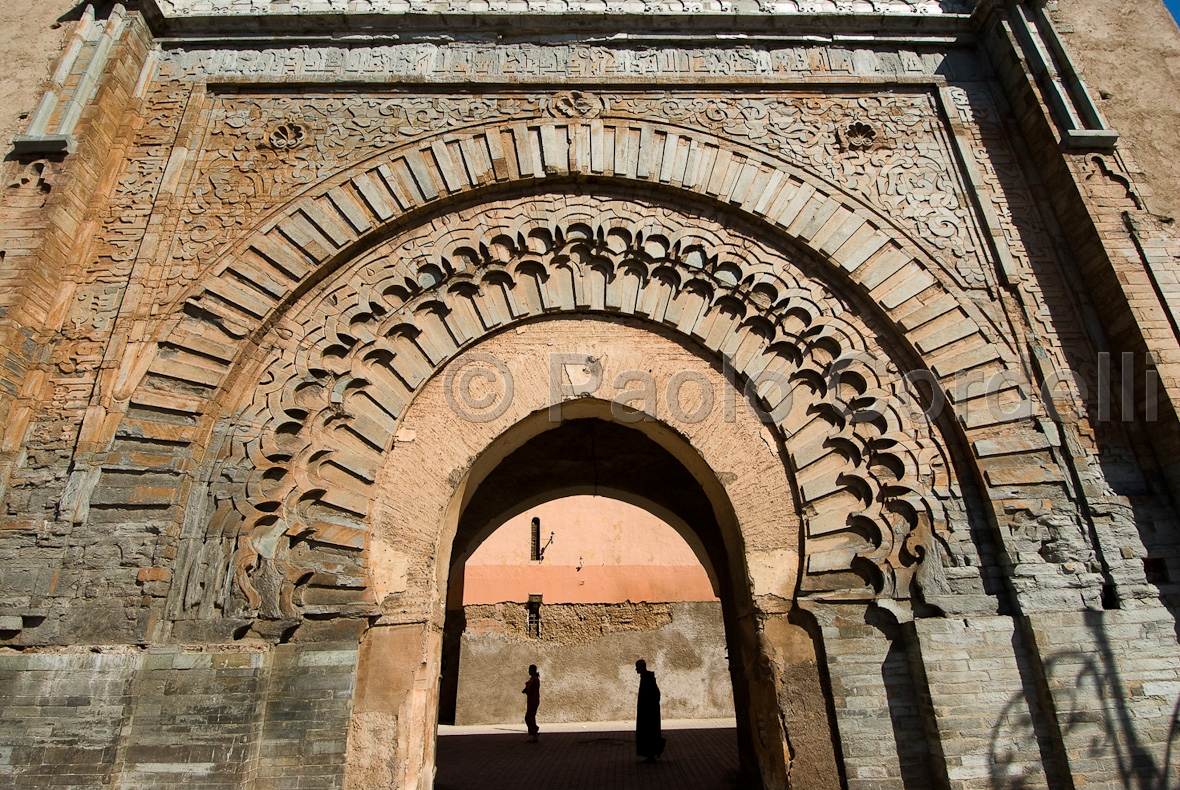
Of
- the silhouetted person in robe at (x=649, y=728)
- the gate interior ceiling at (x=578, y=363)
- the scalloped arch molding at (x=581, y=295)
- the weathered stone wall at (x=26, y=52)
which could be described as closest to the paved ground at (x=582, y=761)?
the silhouetted person in robe at (x=649, y=728)

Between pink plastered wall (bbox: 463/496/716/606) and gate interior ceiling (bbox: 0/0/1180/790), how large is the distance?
759cm

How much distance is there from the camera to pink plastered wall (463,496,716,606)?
12.8m

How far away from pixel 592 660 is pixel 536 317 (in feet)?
30.2

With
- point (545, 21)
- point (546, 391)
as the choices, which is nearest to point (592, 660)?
point (546, 391)

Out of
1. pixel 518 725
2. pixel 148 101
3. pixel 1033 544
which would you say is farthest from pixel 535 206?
pixel 518 725

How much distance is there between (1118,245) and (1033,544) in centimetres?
200

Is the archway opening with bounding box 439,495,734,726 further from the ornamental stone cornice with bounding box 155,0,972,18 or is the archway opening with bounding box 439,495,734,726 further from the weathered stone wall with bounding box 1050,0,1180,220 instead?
the weathered stone wall with bounding box 1050,0,1180,220

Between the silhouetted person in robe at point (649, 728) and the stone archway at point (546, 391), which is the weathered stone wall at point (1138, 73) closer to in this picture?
the stone archway at point (546, 391)

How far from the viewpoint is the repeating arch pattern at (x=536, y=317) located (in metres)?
3.95

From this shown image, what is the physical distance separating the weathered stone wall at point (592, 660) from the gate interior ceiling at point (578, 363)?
722 cm

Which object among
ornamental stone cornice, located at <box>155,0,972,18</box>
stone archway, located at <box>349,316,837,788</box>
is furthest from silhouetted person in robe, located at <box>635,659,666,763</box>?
ornamental stone cornice, located at <box>155,0,972,18</box>

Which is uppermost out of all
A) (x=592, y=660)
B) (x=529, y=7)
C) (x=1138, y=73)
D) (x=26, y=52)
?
(x=529, y=7)

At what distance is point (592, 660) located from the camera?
40.4ft

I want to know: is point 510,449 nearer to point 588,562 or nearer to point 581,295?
point 581,295
